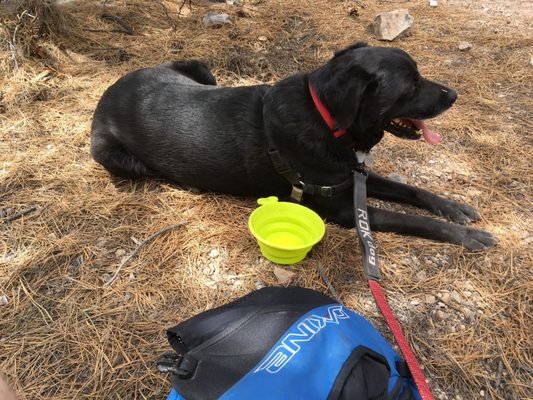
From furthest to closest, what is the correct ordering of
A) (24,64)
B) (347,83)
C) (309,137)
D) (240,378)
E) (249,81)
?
(249,81) → (24,64) → (309,137) → (347,83) → (240,378)

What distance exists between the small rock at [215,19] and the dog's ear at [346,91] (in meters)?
3.35

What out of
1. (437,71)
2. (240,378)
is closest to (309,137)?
(240,378)

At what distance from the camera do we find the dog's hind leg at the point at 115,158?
2.97 meters

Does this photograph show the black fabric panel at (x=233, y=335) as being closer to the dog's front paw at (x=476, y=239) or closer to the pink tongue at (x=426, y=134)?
the dog's front paw at (x=476, y=239)

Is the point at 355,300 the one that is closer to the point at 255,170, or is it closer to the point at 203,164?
the point at 255,170

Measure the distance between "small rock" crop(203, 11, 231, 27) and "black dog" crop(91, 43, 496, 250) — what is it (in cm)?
241

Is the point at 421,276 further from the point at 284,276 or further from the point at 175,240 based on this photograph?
the point at 175,240

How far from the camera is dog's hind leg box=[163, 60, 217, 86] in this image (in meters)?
3.42

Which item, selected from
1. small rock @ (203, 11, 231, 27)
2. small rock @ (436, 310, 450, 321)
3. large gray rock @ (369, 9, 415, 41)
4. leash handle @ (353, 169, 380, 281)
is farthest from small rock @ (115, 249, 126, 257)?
large gray rock @ (369, 9, 415, 41)

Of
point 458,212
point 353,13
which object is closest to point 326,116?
point 458,212

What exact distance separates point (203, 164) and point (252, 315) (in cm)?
140

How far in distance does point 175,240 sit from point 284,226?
0.74 m

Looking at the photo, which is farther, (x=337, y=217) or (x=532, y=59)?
(x=532, y=59)

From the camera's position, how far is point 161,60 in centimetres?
450
